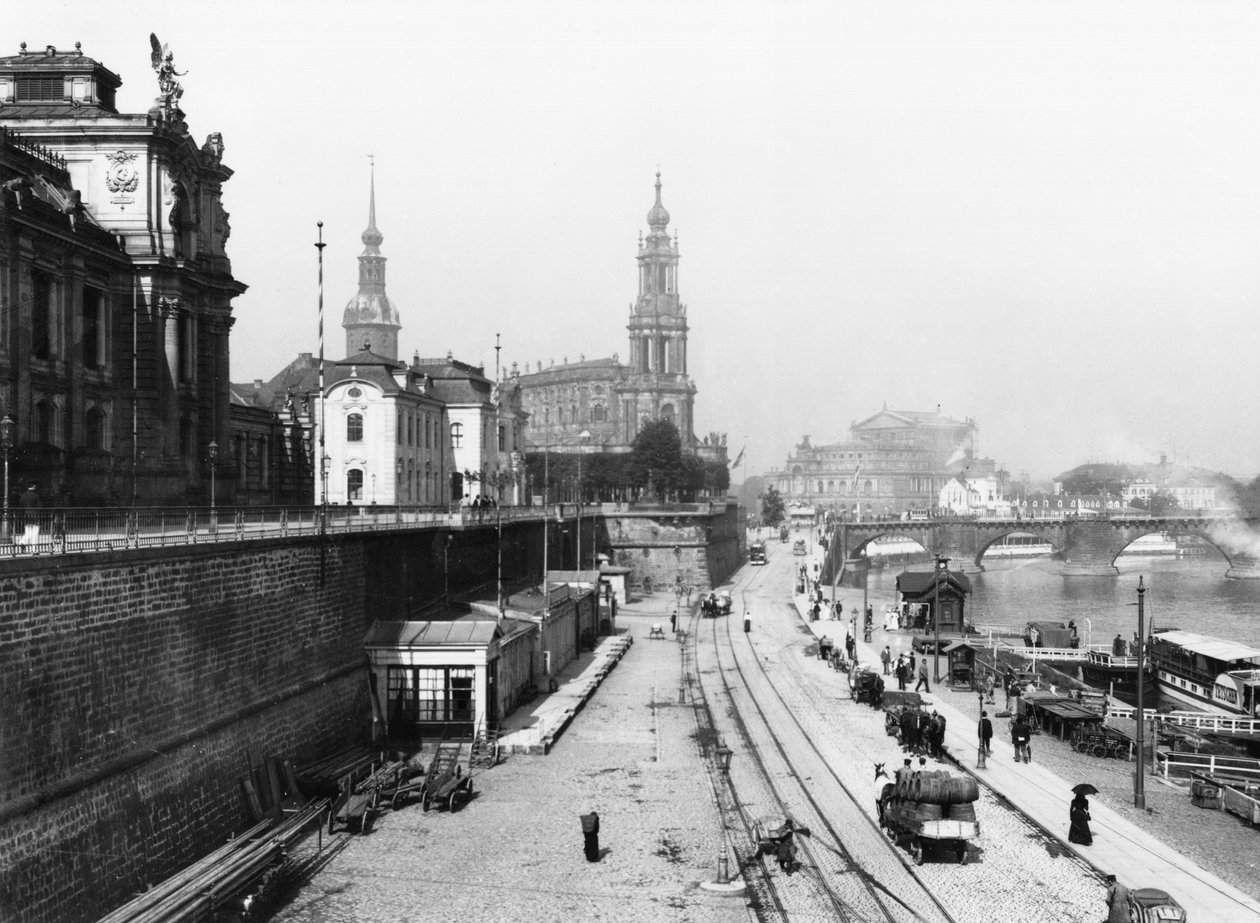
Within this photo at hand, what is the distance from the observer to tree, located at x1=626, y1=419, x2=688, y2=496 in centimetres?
12275

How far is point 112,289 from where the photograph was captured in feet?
132

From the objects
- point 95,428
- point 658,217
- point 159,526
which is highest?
point 658,217

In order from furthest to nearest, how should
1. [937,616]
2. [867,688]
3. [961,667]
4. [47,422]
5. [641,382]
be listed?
[641,382], [937,616], [961,667], [867,688], [47,422]

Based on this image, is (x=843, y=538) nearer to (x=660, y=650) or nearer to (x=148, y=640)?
(x=660, y=650)

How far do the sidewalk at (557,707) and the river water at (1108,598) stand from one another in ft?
82.7

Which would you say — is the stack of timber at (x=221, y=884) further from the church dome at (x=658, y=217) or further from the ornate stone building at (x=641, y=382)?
the church dome at (x=658, y=217)

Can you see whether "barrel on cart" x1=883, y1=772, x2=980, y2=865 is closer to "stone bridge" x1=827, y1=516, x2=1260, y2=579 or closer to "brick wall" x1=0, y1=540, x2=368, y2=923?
"brick wall" x1=0, y1=540, x2=368, y2=923

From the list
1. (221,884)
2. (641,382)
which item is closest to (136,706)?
(221,884)

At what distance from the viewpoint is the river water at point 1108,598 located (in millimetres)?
76188

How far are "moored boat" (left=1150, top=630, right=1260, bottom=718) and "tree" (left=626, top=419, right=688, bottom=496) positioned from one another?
239 feet

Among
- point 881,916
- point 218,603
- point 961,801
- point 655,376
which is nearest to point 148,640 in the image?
point 218,603

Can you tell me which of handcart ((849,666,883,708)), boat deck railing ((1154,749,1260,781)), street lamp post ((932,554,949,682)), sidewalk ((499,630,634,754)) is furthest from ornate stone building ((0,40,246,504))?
boat deck railing ((1154,749,1260,781))

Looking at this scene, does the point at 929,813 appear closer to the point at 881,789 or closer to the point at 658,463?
the point at 881,789

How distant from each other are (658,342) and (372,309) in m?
46.6
